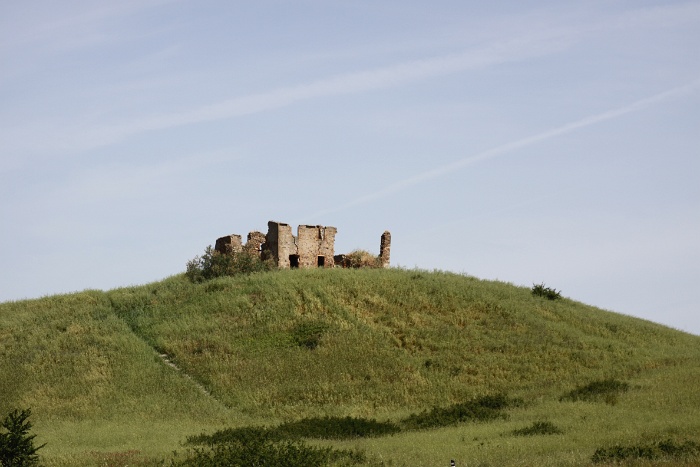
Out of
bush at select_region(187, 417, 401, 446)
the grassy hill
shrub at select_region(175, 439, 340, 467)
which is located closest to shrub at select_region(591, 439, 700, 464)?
the grassy hill

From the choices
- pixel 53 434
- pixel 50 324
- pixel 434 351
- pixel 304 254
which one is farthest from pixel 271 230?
pixel 53 434

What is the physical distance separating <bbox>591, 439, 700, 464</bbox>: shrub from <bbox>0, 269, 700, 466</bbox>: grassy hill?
3.45 feet

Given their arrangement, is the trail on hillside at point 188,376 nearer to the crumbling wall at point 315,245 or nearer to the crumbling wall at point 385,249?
the crumbling wall at point 315,245

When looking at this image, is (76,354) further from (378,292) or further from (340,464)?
(340,464)

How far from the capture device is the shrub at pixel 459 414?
108ft

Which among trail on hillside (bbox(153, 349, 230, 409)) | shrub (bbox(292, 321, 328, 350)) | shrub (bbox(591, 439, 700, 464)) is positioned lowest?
shrub (bbox(591, 439, 700, 464))

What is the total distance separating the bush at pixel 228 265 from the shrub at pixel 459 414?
26691 mm

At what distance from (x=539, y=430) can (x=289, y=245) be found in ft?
116

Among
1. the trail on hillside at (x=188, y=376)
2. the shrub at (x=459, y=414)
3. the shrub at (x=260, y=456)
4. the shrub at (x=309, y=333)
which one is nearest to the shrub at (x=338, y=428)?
the shrub at (x=459, y=414)

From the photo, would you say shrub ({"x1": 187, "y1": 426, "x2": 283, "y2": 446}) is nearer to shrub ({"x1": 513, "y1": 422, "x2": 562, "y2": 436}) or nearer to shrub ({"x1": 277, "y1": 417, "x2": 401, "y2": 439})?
shrub ({"x1": 277, "y1": 417, "x2": 401, "y2": 439})

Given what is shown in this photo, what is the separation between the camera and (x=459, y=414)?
34.0 meters

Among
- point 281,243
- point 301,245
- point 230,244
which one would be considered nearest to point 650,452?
point 281,243

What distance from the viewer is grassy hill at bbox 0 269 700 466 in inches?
1142

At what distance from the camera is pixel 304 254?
62.2 m
